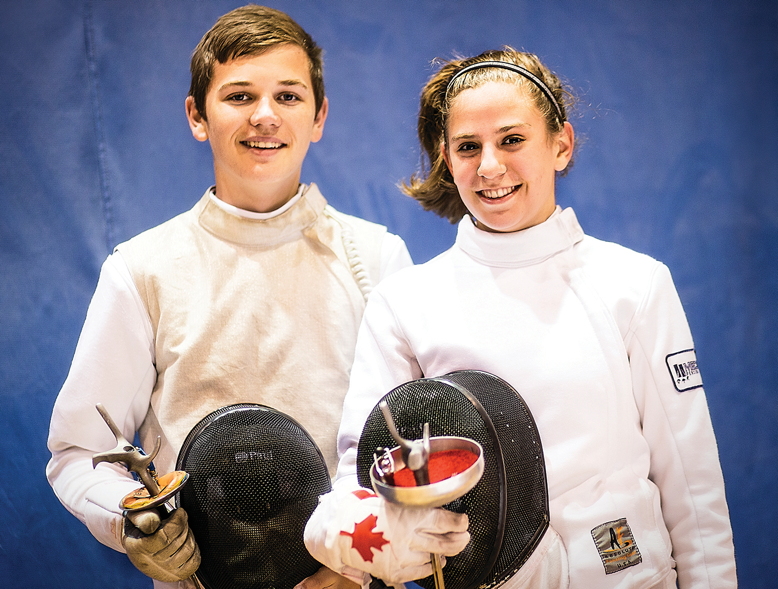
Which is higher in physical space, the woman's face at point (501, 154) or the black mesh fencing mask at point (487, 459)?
the woman's face at point (501, 154)

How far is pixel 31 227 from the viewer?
1752mm

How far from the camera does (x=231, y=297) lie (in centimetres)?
148

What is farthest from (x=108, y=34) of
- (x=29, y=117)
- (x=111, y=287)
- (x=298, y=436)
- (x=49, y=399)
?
(x=298, y=436)

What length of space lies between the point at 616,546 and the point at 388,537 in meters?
0.49

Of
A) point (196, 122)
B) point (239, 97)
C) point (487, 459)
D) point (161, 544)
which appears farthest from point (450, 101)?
point (161, 544)

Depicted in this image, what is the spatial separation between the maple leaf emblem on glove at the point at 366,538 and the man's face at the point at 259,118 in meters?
0.83

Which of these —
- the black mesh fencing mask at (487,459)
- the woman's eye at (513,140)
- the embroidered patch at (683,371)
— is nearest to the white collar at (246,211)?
the woman's eye at (513,140)

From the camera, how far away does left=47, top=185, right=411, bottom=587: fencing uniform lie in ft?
4.66

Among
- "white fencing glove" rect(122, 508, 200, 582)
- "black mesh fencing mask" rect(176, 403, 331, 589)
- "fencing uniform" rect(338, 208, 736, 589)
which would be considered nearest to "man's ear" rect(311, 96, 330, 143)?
"fencing uniform" rect(338, 208, 736, 589)

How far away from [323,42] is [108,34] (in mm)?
544

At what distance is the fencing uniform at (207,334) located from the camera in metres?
1.42

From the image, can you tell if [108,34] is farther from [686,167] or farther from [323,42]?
[686,167]

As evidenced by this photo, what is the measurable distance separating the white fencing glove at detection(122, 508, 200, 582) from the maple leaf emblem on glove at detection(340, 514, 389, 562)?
0.34 meters

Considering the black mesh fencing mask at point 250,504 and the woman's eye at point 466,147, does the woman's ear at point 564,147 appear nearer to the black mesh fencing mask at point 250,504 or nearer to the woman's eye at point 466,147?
the woman's eye at point 466,147
